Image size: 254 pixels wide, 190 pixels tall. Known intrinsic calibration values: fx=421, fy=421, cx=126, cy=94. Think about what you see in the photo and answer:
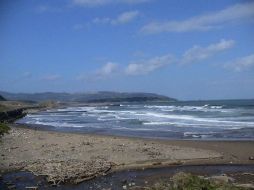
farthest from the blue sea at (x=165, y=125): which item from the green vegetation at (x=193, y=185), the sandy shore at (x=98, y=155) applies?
the green vegetation at (x=193, y=185)

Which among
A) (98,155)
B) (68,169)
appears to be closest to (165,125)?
(98,155)

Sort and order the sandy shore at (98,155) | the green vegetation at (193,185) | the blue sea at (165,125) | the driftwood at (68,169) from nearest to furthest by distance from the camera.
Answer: the green vegetation at (193,185) → the driftwood at (68,169) → the sandy shore at (98,155) → the blue sea at (165,125)

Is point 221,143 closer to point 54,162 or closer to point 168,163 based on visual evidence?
point 168,163

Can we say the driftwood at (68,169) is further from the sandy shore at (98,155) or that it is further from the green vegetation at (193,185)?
the green vegetation at (193,185)

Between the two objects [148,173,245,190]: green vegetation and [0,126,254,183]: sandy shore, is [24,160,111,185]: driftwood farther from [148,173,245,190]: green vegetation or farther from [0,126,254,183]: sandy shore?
[148,173,245,190]: green vegetation

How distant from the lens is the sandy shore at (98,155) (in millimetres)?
15508

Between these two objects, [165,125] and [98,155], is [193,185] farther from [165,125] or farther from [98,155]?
[165,125]

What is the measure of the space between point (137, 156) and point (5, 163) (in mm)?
5652

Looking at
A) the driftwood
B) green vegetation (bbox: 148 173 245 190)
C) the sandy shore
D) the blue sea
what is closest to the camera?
green vegetation (bbox: 148 173 245 190)

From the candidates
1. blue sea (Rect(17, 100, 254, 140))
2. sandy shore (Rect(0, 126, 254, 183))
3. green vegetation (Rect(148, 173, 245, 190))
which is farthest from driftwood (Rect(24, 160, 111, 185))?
blue sea (Rect(17, 100, 254, 140))

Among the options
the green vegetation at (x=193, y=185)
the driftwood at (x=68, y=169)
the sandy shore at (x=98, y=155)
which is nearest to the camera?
the green vegetation at (x=193, y=185)

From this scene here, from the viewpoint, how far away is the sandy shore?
1551cm

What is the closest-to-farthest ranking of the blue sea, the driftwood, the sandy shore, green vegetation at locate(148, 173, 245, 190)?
green vegetation at locate(148, 173, 245, 190) → the driftwood → the sandy shore → the blue sea

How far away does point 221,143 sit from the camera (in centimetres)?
2275
